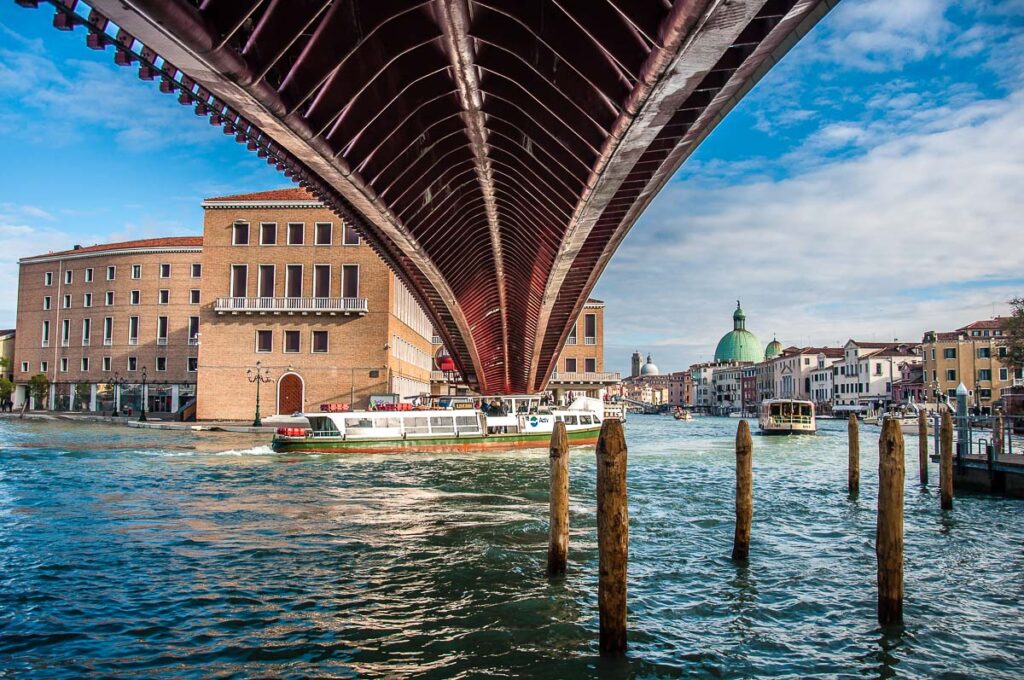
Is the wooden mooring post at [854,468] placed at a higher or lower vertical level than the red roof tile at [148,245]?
lower

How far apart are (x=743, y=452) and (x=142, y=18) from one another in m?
9.47

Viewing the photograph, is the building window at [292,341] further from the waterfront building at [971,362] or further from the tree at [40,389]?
the waterfront building at [971,362]

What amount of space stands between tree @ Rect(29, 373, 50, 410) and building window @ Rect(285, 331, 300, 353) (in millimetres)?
29019

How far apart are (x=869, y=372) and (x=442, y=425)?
7356 centimetres

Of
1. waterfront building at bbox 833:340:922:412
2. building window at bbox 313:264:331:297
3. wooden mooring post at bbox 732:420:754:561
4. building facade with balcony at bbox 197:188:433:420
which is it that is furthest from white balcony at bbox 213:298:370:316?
waterfront building at bbox 833:340:922:412

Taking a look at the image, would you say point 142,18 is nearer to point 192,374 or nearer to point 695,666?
point 695,666

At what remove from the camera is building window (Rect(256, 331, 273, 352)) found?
143 ft

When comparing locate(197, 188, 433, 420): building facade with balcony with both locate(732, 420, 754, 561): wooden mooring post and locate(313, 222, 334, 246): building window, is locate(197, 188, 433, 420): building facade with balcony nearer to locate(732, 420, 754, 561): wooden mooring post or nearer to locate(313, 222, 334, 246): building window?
locate(313, 222, 334, 246): building window

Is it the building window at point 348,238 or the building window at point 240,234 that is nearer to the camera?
the building window at point 348,238

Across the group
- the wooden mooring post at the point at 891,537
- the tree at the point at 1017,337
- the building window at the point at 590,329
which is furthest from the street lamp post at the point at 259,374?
the tree at the point at 1017,337

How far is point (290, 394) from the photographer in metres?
43.6

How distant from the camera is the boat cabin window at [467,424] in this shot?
30.5 metres

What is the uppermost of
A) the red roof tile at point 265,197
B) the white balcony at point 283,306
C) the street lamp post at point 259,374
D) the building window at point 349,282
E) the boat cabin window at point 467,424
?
the red roof tile at point 265,197

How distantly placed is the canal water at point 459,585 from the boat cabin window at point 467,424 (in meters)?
11.5
